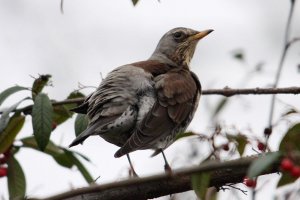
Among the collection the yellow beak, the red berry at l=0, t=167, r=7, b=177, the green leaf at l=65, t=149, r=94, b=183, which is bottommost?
the green leaf at l=65, t=149, r=94, b=183

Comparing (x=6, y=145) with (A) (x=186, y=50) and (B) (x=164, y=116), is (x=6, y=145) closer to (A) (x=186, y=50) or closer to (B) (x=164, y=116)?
(B) (x=164, y=116)

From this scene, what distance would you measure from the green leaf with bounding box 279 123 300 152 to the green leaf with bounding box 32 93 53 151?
1492mm

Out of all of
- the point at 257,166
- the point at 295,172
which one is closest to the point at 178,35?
the point at 295,172

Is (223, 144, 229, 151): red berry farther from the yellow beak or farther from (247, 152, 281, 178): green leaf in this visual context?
the yellow beak

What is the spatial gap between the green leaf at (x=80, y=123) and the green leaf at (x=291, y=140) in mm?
1735

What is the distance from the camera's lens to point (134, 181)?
1.76 m

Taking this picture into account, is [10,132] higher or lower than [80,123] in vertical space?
higher

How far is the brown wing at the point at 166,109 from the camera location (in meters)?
4.04

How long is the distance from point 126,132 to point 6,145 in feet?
3.02

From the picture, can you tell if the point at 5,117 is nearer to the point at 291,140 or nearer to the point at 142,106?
the point at 142,106

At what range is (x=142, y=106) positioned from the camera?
4289mm

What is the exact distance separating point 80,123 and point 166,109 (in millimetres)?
634

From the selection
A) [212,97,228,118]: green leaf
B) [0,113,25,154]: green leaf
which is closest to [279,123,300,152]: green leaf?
[212,97,228,118]: green leaf

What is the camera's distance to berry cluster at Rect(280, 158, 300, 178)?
6.87 ft
